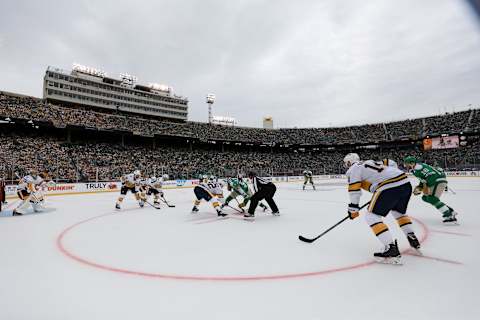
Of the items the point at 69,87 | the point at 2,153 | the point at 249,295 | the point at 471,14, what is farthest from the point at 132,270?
the point at 69,87

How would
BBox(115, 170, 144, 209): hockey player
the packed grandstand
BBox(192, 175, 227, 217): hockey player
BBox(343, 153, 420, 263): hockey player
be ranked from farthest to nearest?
the packed grandstand, BBox(115, 170, 144, 209): hockey player, BBox(192, 175, 227, 217): hockey player, BBox(343, 153, 420, 263): hockey player

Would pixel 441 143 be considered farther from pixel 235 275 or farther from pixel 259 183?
pixel 235 275

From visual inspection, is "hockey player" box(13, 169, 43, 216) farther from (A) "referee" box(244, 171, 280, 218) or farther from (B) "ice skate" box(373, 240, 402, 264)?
(B) "ice skate" box(373, 240, 402, 264)

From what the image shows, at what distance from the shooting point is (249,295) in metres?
2.75

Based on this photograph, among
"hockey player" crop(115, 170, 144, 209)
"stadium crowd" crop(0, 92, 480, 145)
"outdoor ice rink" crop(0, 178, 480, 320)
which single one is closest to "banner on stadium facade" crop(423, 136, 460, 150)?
"stadium crowd" crop(0, 92, 480, 145)

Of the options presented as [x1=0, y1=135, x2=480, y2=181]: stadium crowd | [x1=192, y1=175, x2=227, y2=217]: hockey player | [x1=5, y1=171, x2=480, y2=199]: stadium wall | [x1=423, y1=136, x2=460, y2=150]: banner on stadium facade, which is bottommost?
[x1=5, y1=171, x2=480, y2=199]: stadium wall

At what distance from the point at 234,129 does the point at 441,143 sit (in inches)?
→ 1270

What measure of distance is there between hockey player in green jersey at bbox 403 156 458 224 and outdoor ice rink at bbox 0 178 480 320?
0.36m

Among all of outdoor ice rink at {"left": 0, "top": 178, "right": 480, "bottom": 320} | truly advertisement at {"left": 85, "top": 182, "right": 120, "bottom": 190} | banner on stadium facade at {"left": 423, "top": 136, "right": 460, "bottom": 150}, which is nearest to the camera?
outdoor ice rink at {"left": 0, "top": 178, "right": 480, "bottom": 320}

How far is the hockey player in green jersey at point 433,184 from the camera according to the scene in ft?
19.3

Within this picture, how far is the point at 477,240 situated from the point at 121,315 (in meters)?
5.79

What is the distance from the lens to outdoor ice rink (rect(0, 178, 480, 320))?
8.07 ft

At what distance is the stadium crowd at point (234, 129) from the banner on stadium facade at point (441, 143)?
2.37m

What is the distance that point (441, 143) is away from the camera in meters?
38.2
